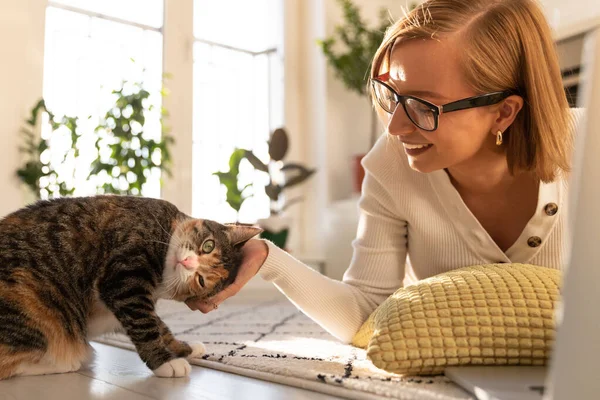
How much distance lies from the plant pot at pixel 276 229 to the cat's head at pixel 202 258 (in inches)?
94.8

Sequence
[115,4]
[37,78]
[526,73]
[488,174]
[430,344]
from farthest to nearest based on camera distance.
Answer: [115,4] → [37,78] → [488,174] → [526,73] → [430,344]

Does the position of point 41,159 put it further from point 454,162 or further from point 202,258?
point 454,162

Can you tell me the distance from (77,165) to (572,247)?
3.18 meters

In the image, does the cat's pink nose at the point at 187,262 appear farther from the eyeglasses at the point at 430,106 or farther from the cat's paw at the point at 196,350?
the eyeglasses at the point at 430,106

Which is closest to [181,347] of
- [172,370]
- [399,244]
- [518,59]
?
[172,370]

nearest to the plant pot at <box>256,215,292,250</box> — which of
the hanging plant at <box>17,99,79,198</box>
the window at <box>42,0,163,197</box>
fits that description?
the window at <box>42,0,163,197</box>

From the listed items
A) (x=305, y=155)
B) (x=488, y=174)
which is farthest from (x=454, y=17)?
(x=305, y=155)

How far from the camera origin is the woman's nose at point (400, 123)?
134 cm

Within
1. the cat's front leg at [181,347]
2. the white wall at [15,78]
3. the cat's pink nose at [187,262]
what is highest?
the white wall at [15,78]

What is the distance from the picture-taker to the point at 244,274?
141 cm

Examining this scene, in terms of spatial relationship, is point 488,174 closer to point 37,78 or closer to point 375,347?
point 375,347

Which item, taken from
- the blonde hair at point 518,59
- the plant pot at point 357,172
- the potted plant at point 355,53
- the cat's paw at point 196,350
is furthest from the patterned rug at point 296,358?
the potted plant at point 355,53

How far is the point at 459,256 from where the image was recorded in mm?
1539

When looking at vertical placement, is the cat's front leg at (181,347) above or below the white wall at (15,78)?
below
